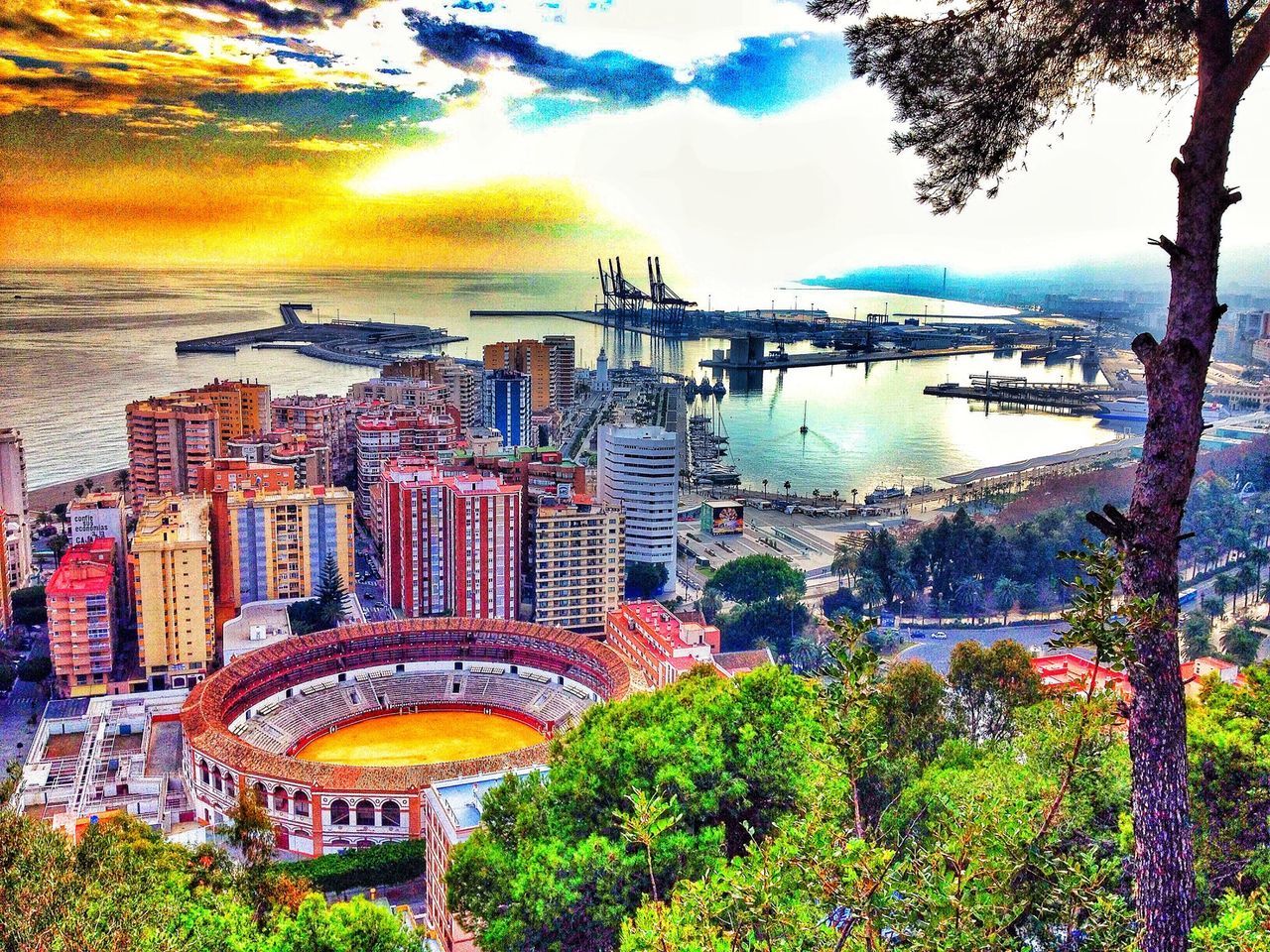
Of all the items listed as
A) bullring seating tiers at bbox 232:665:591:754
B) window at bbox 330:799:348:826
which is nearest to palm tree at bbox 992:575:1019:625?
bullring seating tiers at bbox 232:665:591:754

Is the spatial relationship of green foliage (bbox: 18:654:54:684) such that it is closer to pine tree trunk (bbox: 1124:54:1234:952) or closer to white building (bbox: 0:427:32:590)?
white building (bbox: 0:427:32:590)

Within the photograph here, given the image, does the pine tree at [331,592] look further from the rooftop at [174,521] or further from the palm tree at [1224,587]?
the palm tree at [1224,587]

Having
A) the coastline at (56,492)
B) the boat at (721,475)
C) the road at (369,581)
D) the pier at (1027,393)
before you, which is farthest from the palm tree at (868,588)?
the pier at (1027,393)

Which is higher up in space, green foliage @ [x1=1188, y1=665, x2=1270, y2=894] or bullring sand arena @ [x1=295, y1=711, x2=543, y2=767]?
green foliage @ [x1=1188, y1=665, x2=1270, y2=894]

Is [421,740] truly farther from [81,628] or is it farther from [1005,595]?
[1005,595]

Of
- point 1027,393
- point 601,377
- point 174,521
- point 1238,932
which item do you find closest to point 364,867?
point 174,521

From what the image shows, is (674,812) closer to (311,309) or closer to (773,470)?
(773,470)
